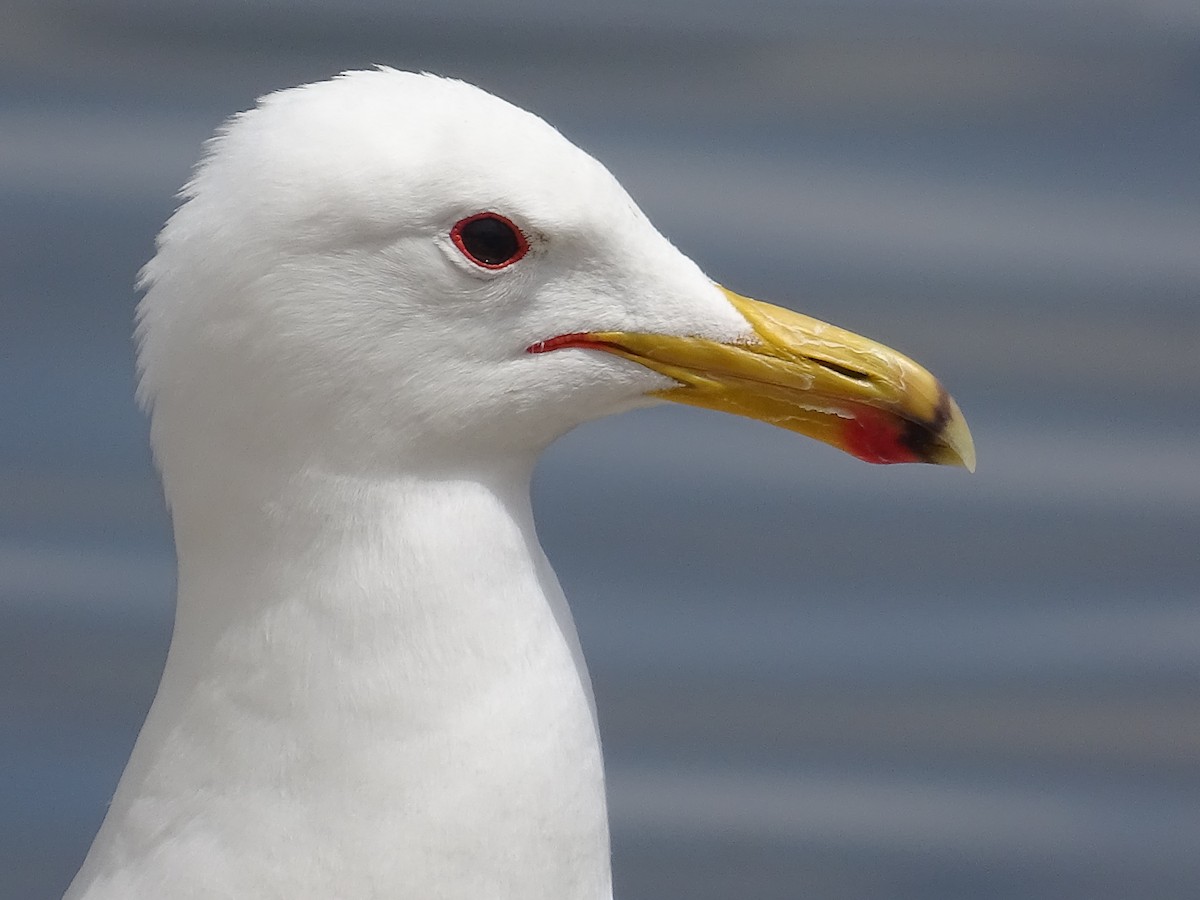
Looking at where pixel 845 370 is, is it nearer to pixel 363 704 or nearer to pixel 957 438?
pixel 957 438

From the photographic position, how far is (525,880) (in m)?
1.91

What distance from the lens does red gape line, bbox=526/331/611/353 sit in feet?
6.08

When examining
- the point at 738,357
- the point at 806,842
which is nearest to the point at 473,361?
the point at 738,357

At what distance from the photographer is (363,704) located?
6.10 feet

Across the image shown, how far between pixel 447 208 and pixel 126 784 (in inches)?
25.0

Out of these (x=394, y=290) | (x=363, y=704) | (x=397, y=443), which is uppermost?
(x=394, y=290)

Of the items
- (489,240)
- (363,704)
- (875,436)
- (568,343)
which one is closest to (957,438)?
(875,436)

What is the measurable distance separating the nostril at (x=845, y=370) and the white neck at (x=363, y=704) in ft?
0.91

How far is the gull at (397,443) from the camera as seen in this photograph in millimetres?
1777

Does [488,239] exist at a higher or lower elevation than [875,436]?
higher

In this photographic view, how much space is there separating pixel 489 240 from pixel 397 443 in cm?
19

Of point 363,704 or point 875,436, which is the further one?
point 875,436

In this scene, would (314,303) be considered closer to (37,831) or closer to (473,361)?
(473,361)

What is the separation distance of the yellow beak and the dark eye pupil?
133 mm
